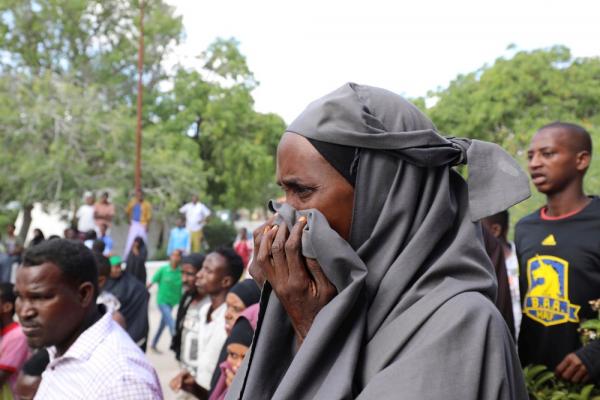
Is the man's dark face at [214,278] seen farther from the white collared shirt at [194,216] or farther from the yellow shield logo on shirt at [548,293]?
the white collared shirt at [194,216]

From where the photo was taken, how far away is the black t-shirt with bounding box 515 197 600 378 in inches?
129

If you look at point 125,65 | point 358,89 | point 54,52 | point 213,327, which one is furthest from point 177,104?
point 358,89

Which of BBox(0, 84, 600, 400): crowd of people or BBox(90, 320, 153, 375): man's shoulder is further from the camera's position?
BBox(90, 320, 153, 375): man's shoulder

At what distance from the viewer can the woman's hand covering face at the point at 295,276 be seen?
157 cm

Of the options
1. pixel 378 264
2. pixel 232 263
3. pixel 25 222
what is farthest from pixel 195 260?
pixel 25 222

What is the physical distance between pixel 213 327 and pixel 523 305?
7.74 ft

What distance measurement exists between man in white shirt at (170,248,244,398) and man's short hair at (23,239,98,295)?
1679 mm

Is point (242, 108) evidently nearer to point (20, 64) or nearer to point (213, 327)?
point (20, 64)

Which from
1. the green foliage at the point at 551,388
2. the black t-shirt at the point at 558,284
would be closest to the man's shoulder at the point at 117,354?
the green foliage at the point at 551,388

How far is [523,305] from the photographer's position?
3568mm

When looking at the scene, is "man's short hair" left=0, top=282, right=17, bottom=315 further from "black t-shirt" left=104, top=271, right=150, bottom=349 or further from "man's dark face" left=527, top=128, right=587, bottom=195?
"man's dark face" left=527, top=128, right=587, bottom=195

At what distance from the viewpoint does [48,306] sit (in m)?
2.94

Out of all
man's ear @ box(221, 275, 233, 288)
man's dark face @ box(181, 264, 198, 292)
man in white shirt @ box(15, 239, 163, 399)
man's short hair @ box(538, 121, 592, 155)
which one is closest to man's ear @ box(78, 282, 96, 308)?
man in white shirt @ box(15, 239, 163, 399)

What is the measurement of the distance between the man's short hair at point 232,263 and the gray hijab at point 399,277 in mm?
3472
